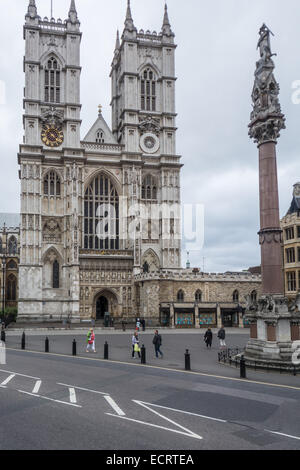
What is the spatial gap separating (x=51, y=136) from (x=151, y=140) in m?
13.2

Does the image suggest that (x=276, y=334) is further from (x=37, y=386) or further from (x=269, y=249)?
(x=37, y=386)

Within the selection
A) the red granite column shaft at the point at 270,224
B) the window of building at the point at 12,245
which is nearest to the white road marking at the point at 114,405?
the red granite column shaft at the point at 270,224

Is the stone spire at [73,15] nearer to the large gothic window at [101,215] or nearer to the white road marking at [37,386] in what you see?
the large gothic window at [101,215]

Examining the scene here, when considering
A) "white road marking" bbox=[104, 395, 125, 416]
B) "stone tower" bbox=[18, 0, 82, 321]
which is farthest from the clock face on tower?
"white road marking" bbox=[104, 395, 125, 416]

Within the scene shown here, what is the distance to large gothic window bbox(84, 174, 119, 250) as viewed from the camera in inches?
2297

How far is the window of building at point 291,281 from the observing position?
45.8 m

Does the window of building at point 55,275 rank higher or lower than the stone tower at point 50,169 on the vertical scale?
lower

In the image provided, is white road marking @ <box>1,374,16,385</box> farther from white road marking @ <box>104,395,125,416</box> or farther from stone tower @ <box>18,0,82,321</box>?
stone tower @ <box>18,0,82,321</box>

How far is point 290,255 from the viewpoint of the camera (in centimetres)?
4694

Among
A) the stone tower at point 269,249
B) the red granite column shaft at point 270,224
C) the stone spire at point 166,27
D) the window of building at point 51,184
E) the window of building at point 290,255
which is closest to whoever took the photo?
the stone tower at point 269,249

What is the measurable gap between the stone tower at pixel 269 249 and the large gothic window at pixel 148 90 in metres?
41.0

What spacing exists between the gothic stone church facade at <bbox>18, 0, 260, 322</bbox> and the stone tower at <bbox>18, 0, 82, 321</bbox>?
0.41 ft

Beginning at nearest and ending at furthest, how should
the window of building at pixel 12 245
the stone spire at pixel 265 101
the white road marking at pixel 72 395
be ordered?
the white road marking at pixel 72 395, the stone spire at pixel 265 101, the window of building at pixel 12 245

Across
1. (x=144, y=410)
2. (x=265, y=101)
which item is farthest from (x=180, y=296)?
(x=144, y=410)
